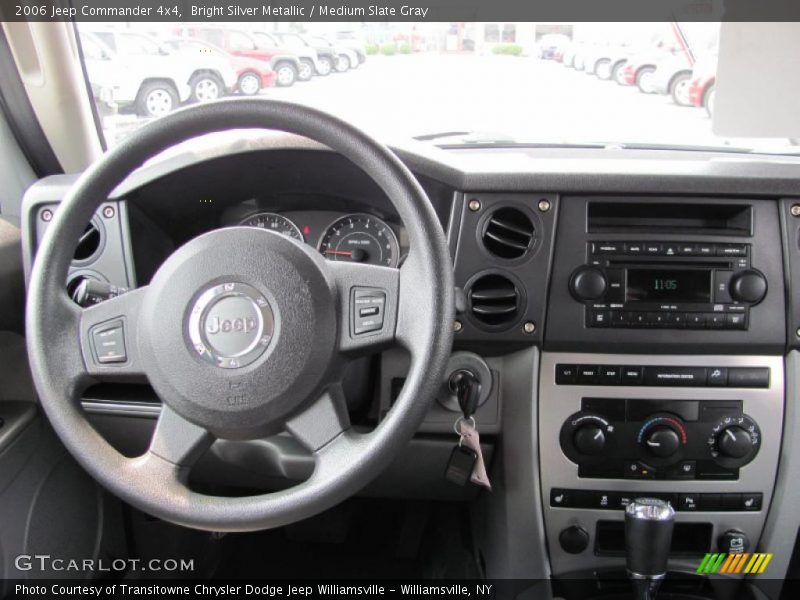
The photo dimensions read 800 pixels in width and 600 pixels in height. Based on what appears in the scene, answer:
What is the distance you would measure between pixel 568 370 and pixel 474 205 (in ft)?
1.39

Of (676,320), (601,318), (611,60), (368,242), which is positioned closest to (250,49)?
(368,242)

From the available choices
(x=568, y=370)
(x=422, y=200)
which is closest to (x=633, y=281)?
(x=568, y=370)

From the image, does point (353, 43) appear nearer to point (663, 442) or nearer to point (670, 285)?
point (670, 285)

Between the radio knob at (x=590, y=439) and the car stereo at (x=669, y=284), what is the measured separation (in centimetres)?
23

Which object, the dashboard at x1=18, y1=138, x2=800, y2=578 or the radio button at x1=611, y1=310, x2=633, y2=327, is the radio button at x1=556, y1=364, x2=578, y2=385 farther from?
the radio button at x1=611, y1=310, x2=633, y2=327

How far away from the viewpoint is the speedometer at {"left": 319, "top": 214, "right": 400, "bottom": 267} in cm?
164

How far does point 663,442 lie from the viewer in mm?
1562

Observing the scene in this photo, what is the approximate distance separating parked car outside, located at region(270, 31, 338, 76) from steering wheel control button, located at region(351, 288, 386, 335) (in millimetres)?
734

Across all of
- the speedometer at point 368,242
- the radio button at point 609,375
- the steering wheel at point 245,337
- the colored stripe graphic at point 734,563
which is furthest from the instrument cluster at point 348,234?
the colored stripe graphic at point 734,563

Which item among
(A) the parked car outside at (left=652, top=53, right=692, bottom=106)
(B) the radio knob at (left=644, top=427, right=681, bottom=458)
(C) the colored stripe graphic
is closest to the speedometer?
(B) the radio knob at (left=644, top=427, right=681, bottom=458)

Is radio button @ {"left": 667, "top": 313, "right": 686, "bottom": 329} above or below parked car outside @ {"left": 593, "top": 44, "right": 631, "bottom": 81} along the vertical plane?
below

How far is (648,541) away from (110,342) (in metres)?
1.08

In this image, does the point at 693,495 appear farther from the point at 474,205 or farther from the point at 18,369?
the point at 18,369

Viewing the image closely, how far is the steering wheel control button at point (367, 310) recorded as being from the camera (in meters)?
1.20
